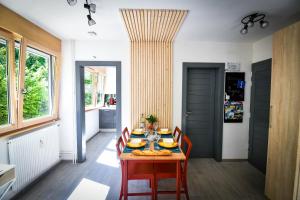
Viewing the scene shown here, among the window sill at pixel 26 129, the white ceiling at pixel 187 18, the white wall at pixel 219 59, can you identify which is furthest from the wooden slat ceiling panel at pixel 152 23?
the window sill at pixel 26 129

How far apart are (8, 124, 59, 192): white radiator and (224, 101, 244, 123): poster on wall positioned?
3.66 meters

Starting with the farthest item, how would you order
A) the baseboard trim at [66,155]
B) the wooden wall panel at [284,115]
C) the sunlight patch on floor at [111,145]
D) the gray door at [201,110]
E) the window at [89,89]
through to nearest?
the window at [89,89]
the sunlight patch on floor at [111,145]
the gray door at [201,110]
the baseboard trim at [66,155]
the wooden wall panel at [284,115]

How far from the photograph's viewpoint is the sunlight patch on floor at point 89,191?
2.26 metres

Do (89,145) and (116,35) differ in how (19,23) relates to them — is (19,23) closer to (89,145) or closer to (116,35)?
(116,35)

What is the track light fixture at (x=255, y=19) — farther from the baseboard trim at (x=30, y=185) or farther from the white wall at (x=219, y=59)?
the baseboard trim at (x=30, y=185)

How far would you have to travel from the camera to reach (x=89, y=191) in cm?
239

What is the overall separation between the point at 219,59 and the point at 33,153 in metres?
3.99

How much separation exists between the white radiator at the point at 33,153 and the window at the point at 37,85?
1.25ft

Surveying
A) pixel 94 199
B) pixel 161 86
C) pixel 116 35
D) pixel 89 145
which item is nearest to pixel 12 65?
pixel 116 35

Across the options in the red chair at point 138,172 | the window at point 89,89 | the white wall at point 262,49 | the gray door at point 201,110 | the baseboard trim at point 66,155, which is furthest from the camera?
the window at point 89,89

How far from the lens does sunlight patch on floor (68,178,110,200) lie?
226 cm

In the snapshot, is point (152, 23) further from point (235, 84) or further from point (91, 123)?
point (91, 123)

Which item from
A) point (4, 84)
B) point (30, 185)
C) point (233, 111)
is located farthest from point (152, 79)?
point (30, 185)

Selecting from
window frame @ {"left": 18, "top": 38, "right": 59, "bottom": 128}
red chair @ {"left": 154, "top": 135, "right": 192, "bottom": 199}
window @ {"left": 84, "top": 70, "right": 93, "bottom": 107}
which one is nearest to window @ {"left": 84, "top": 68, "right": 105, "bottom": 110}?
window @ {"left": 84, "top": 70, "right": 93, "bottom": 107}
